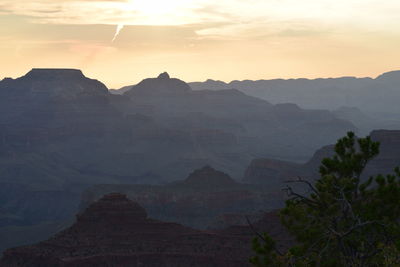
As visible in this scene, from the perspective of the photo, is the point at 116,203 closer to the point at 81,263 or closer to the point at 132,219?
the point at 132,219

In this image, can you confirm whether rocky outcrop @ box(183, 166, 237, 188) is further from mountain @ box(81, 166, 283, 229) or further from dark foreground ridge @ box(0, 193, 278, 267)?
dark foreground ridge @ box(0, 193, 278, 267)

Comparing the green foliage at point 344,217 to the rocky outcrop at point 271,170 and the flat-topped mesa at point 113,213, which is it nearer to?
the flat-topped mesa at point 113,213

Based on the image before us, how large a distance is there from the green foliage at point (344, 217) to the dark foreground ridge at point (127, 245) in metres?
41.3

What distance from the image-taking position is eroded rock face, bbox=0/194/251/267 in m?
79.0

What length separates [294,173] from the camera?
17462cm

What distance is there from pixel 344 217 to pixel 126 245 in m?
50.8

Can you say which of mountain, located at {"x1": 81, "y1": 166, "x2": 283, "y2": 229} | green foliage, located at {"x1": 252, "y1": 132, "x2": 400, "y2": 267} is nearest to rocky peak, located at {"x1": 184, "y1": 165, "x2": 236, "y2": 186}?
mountain, located at {"x1": 81, "y1": 166, "x2": 283, "y2": 229}

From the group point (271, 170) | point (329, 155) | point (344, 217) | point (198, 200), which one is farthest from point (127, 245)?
point (271, 170)

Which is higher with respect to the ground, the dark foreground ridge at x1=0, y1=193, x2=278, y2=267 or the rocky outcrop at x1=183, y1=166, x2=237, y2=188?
the dark foreground ridge at x1=0, y1=193, x2=278, y2=267

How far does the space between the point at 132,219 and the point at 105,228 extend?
3427 mm

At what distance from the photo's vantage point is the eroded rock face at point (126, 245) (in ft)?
259

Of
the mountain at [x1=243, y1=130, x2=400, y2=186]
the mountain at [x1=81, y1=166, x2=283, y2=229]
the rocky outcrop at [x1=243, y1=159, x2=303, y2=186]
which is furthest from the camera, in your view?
the rocky outcrop at [x1=243, y1=159, x2=303, y2=186]

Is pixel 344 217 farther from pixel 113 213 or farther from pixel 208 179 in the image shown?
pixel 208 179

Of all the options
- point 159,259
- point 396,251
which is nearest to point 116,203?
point 159,259
